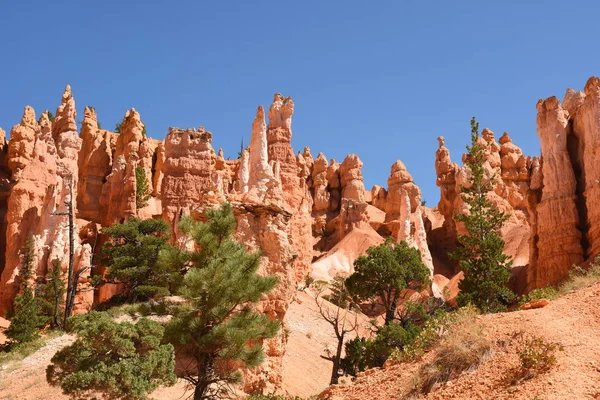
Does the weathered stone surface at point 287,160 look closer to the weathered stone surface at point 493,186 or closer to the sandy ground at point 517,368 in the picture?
the weathered stone surface at point 493,186

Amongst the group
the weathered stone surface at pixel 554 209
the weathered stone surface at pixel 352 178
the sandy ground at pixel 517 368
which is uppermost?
the weathered stone surface at pixel 352 178

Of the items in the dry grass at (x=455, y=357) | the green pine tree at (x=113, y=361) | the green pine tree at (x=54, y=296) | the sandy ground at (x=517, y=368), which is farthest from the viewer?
the green pine tree at (x=54, y=296)

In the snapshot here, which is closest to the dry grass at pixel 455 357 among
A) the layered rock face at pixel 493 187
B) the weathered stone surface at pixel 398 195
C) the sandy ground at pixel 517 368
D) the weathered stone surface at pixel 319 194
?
the sandy ground at pixel 517 368

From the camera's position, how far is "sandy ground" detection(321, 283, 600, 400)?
10.5m

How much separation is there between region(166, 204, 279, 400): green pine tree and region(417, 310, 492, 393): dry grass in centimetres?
555

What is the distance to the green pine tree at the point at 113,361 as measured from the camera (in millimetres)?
14188

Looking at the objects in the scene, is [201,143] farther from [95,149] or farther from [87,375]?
[87,375]

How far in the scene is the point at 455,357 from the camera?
1234 centimetres

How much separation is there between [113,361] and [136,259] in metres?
14.7

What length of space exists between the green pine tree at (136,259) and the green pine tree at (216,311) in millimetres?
9451

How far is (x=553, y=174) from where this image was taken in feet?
115

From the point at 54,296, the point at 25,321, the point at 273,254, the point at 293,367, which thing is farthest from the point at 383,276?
the point at 25,321

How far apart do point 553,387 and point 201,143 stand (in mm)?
33103

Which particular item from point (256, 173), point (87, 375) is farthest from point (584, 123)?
point (87, 375)
